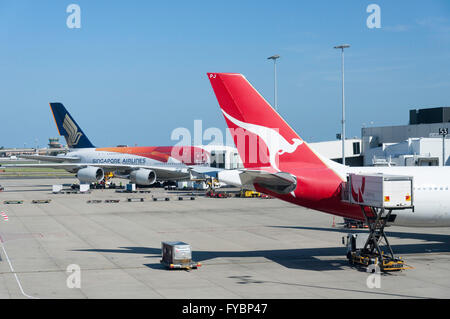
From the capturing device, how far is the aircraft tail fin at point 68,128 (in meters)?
89.8

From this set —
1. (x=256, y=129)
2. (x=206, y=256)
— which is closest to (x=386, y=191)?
(x=256, y=129)

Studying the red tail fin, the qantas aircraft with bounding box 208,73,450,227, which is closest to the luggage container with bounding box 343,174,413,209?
the qantas aircraft with bounding box 208,73,450,227

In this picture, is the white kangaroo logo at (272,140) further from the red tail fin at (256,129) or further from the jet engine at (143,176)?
the jet engine at (143,176)

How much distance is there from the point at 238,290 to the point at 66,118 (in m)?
73.4

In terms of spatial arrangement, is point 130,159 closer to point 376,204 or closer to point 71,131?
point 71,131

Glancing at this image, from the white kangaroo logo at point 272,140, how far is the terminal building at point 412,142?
22.9 meters

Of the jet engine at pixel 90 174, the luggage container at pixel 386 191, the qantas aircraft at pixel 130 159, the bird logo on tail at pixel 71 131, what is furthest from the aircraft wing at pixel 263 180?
the bird logo on tail at pixel 71 131

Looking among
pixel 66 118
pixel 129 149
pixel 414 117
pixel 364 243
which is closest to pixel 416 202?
pixel 364 243

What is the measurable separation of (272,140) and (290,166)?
5.65ft

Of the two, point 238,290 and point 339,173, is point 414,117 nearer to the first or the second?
point 339,173

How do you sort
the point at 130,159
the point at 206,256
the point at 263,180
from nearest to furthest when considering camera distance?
the point at 263,180
the point at 206,256
the point at 130,159

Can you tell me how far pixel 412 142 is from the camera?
68.2 metres

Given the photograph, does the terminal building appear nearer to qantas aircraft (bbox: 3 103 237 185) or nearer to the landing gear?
qantas aircraft (bbox: 3 103 237 185)
